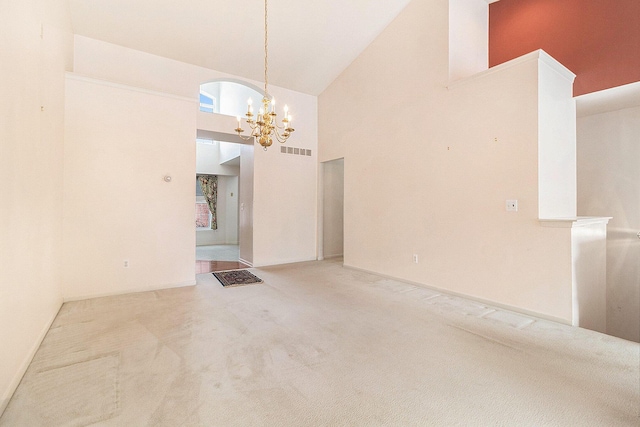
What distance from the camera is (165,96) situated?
430cm

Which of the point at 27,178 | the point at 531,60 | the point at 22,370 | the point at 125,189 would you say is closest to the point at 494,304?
the point at 531,60

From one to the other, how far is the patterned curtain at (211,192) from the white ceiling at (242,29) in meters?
4.62

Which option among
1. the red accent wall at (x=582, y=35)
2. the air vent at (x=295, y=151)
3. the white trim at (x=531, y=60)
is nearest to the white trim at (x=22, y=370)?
the air vent at (x=295, y=151)

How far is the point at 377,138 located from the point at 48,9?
4388 mm

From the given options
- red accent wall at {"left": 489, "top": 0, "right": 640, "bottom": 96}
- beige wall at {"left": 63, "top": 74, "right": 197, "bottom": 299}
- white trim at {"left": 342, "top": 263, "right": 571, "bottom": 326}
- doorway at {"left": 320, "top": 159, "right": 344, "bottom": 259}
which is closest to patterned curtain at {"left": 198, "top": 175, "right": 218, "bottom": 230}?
doorway at {"left": 320, "top": 159, "right": 344, "bottom": 259}

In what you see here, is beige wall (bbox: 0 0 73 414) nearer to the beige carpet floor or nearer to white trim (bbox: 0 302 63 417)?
white trim (bbox: 0 302 63 417)

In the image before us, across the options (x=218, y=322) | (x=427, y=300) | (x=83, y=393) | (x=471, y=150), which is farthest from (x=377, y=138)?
(x=83, y=393)

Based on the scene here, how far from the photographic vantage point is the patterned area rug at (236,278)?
15.1 feet

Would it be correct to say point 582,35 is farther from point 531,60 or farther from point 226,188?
point 226,188

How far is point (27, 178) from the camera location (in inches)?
87.7

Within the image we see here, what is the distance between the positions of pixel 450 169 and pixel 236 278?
12.4 feet

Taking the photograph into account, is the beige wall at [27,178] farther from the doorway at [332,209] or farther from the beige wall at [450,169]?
the doorway at [332,209]

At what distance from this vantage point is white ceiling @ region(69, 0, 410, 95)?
4.04 m

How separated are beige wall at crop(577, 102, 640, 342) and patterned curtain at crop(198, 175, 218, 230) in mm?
9127
